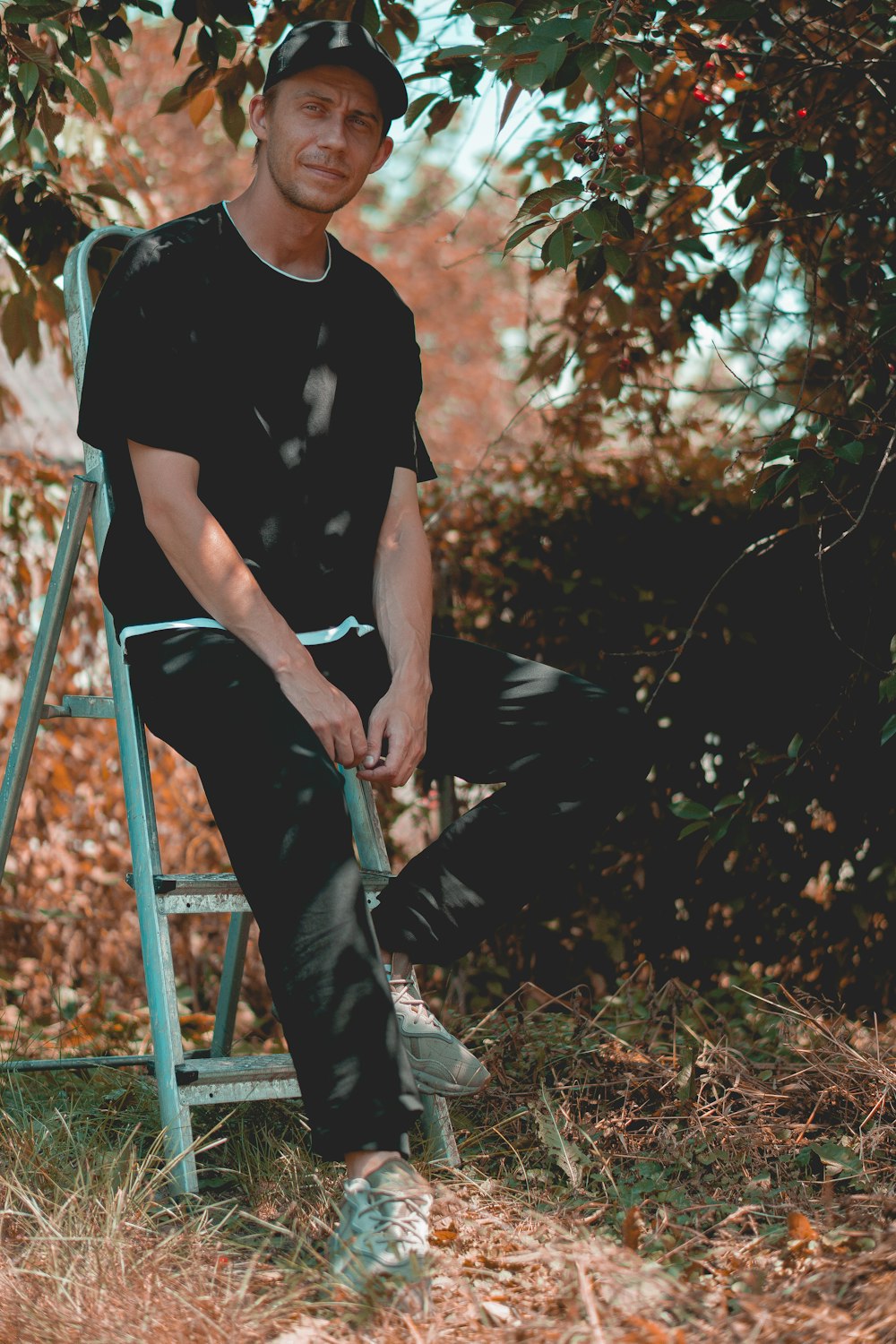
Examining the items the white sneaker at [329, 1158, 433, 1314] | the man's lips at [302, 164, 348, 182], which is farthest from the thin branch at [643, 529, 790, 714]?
the white sneaker at [329, 1158, 433, 1314]

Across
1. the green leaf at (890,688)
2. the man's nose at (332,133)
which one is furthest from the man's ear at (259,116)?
the green leaf at (890,688)

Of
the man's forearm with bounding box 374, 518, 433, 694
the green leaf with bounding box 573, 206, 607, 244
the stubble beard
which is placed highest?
the stubble beard

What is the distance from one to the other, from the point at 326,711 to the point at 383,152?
3.98ft

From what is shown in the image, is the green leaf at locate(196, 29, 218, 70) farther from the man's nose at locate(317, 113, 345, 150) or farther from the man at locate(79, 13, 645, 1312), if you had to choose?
the man's nose at locate(317, 113, 345, 150)

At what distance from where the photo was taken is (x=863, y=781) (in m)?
3.32

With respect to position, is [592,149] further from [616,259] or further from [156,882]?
[156,882]

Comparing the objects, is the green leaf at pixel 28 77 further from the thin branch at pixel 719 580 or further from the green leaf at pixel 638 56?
the thin branch at pixel 719 580

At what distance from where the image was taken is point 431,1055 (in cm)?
212

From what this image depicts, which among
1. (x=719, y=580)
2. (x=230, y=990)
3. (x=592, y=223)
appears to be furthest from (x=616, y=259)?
(x=230, y=990)

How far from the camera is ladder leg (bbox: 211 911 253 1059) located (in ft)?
9.41

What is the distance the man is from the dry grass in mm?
291

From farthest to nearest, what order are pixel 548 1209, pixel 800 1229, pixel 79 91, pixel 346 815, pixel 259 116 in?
pixel 79 91
pixel 259 116
pixel 548 1209
pixel 346 815
pixel 800 1229

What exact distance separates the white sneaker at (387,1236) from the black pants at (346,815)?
0.06 metres

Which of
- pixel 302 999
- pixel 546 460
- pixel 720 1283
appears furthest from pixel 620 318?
pixel 720 1283
